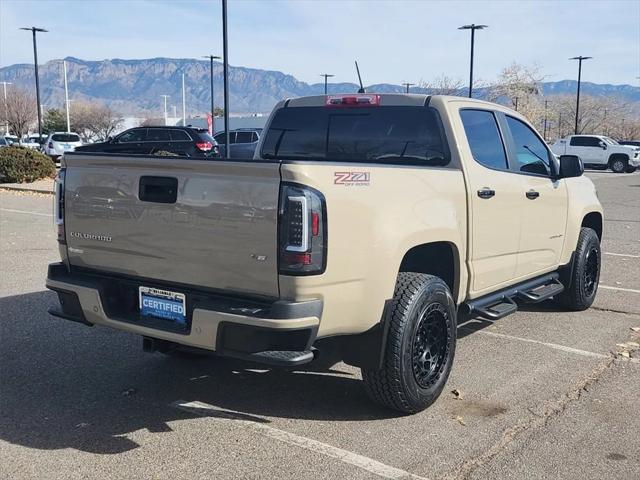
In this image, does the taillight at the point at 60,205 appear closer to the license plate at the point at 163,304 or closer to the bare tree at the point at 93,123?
the license plate at the point at 163,304

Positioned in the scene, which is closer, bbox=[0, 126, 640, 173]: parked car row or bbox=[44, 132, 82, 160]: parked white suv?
bbox=[0, 126, 640, 173]: parked car row

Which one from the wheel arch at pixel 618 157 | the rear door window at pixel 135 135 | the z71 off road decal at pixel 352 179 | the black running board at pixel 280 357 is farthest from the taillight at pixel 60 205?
the wheel arch at pixel 618 157

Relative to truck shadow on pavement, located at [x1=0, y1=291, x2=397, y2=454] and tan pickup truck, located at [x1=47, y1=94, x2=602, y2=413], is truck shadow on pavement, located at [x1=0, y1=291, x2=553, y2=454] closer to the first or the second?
truck shadow on pavement, located at [x1=0, y1=291, x2=397, y2=454]

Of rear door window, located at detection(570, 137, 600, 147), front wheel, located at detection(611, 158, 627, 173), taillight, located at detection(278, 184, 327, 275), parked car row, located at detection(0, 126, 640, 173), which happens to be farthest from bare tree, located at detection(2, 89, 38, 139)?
taillight, located at detection(278, 184, 327, 275)

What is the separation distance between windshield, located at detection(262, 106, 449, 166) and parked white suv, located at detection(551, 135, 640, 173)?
34.0 meters

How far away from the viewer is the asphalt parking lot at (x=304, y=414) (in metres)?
3.59

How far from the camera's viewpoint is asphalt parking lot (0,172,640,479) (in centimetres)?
359

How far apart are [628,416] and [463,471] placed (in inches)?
55.7

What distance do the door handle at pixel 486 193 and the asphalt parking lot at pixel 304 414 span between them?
1322 millimetres

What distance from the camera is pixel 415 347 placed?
4203mm

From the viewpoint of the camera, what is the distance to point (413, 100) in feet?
16.3

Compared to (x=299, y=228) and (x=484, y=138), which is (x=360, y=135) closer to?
(x=484, y=138)

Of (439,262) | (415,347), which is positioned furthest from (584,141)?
(415,347)

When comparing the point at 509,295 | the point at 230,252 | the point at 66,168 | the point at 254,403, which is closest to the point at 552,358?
the point at 509,295
